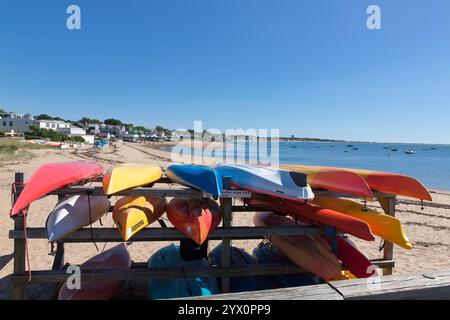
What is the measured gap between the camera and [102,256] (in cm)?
373

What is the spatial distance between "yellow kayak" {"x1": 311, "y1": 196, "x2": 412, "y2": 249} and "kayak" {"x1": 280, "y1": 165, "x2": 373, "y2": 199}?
0.95 feet

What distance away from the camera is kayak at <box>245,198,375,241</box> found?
119 inches

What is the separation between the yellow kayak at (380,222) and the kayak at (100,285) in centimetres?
247

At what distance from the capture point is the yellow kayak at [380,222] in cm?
316

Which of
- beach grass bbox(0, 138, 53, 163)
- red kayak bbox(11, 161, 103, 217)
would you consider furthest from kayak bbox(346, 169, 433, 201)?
beach grass bbox(0, 138, 53, 163)

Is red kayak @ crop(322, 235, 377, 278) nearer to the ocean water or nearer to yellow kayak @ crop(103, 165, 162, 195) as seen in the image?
yellow kayak @ crop(103, 165, 162, 195)

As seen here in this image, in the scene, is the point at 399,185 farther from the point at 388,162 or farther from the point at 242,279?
the point at 388,162

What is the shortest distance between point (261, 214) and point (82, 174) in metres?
2.37

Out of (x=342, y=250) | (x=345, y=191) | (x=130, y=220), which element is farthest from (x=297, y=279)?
(x=130, y=220)

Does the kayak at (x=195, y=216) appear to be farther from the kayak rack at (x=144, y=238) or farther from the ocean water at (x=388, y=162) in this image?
the ocean water at (x=388, y=162)

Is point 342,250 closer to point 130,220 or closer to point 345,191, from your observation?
point 345,191

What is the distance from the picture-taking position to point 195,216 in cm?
306

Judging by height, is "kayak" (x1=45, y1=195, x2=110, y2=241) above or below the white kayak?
below

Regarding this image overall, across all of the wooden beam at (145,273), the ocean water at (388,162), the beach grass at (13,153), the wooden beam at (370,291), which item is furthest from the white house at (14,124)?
the wooden beam at (370,291)
